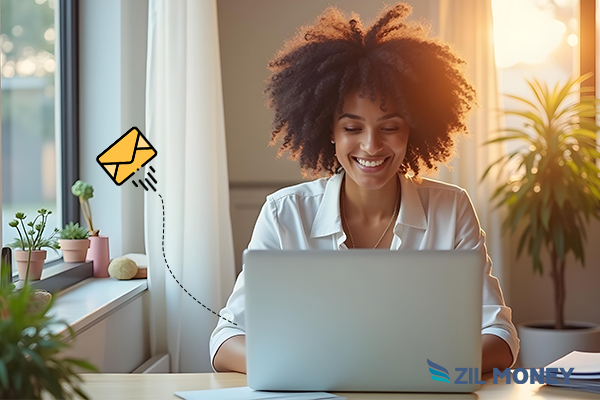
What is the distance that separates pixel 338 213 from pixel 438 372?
724mm

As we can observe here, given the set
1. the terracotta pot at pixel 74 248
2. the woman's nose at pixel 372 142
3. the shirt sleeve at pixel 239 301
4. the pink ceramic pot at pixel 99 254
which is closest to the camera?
the shirt sleeve at pixel 239 301

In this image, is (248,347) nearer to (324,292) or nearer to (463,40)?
(324,292)

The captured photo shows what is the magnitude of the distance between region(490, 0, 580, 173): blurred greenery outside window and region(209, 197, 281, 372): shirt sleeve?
2.37 m

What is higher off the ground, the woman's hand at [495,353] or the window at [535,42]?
the window at [535,42]

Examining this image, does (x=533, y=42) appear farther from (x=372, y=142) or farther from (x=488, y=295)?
(x=488, y=295)

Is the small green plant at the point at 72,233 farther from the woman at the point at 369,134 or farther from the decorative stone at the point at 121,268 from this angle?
the woman at the point at 369,134

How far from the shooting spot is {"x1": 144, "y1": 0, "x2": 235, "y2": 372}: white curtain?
2.48 meters

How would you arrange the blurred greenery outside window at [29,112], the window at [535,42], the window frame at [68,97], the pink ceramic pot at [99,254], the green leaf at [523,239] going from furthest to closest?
the window at [535,42], the green leaf at [523,239], the window frame at [68,97], the pink ceramic pot at [99,254], the blurred greenery outside window at [29,112]

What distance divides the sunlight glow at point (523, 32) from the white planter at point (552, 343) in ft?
5.07

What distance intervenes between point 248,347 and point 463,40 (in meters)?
2.72

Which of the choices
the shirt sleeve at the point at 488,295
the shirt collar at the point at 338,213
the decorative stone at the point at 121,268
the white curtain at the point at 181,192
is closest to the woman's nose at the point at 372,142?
the shirt collar at the point at 338,213

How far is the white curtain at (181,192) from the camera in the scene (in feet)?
8.13

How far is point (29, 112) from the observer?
2312 mm

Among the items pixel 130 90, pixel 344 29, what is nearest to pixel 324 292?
pixel 344 29
